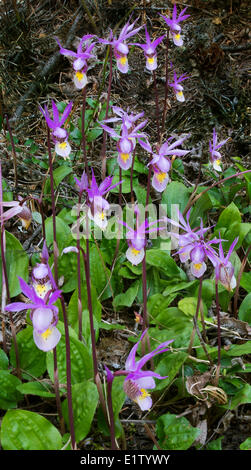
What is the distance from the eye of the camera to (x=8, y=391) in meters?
1.74

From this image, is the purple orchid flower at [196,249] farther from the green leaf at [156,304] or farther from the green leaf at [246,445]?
the green leaf at [246,445]

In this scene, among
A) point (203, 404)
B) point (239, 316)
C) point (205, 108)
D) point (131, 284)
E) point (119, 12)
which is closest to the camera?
point (203, 404)

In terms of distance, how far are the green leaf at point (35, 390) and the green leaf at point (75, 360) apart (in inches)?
2.1

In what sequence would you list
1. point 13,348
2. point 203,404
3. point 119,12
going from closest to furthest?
1. point 203,404
2. point 13,348
3. point 119,12

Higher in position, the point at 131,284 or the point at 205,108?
the point at 205,108

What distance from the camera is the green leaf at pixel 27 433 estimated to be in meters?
1.45

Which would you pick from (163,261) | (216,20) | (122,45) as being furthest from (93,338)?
(216,20)

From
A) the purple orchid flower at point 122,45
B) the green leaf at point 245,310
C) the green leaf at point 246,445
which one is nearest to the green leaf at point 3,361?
the green leaf at point 246,445

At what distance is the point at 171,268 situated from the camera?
2.26 m

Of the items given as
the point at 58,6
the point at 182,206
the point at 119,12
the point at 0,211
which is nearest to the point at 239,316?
the point at 182,206

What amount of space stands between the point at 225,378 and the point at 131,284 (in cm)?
70

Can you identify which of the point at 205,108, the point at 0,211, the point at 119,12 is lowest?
the point at 0,211

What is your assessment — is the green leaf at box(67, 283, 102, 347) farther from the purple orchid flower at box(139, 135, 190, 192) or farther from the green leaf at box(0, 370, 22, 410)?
the purple orchid flower at box(139, 135, 190, 192)

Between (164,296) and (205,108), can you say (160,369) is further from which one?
(205,108)
